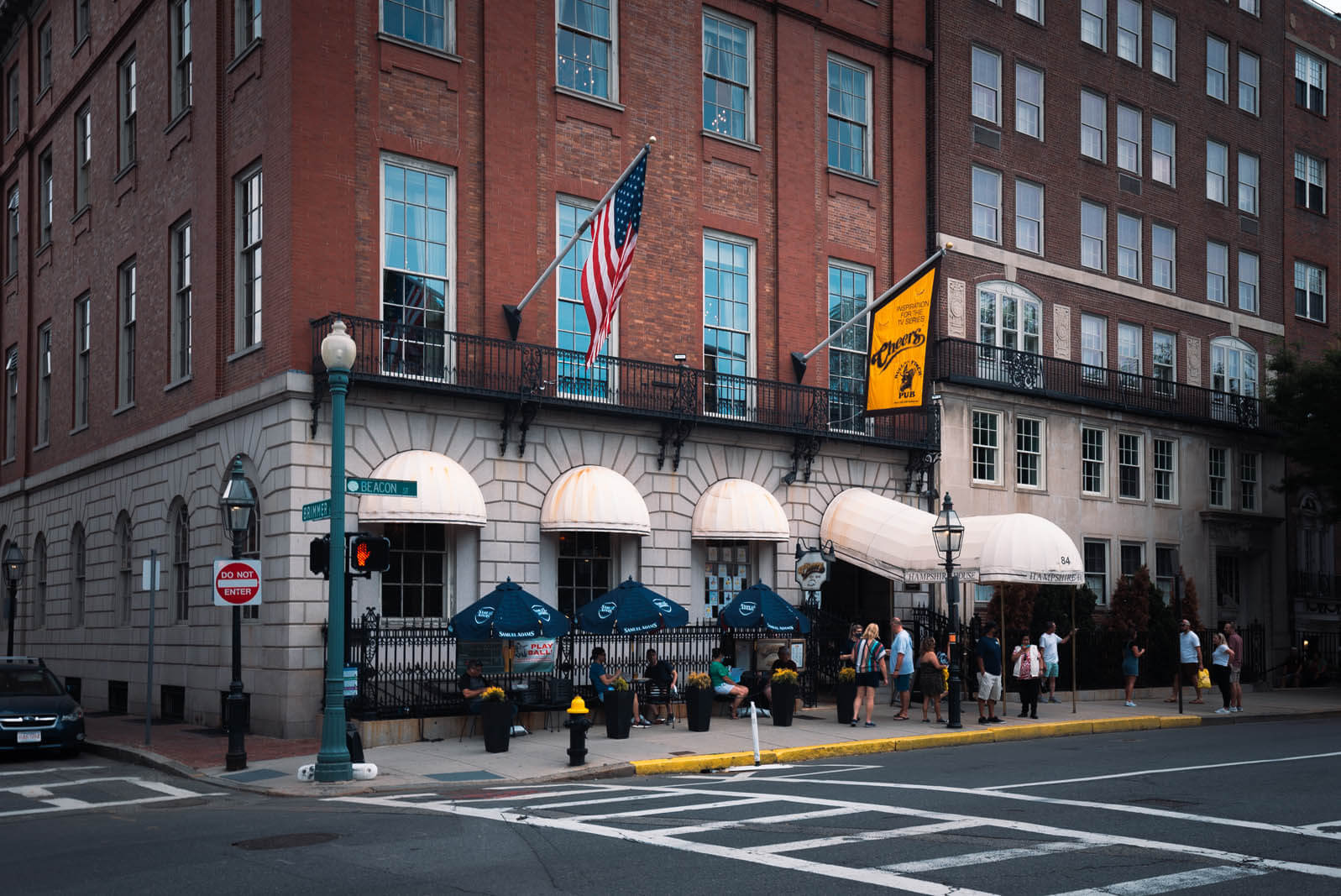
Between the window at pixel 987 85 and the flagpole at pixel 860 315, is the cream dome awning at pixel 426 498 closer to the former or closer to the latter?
the flagpole at pixel 860 315

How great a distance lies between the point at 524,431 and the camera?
80.7 feet

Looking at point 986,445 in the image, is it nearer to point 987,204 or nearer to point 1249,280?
point 987,204

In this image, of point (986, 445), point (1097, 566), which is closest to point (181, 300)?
point (986, 445)

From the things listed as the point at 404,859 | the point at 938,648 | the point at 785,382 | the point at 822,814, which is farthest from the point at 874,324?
the point at 404,859

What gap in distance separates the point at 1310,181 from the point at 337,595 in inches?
1501

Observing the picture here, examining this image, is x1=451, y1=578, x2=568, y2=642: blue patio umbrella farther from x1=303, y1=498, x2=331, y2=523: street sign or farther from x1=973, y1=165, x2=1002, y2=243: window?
x1=973, y1=165, x2=1002, y2=243: window

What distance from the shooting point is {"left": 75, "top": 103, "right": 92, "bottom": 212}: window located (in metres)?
33.9

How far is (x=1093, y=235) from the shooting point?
37219 millimetres

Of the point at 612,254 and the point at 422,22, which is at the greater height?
the point at 422,22

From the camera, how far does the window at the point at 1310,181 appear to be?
4366 centimetres

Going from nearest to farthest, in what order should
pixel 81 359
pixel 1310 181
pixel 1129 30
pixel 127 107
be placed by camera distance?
1. pixel 127 107
2. pixel 81 359
3. pixel 1129 30
4. pixel 1310 181

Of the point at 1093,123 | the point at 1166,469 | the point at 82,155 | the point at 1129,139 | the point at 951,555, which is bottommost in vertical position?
the point at 951,555

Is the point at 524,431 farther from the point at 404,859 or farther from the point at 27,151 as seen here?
the point at 27,151

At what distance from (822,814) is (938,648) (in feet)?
53.7
